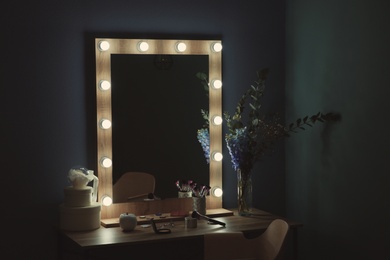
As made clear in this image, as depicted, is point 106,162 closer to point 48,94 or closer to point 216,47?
point 48,94

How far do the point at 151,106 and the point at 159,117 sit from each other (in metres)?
0.08

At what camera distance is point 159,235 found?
358 cm

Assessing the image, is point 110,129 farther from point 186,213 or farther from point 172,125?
point 186,213

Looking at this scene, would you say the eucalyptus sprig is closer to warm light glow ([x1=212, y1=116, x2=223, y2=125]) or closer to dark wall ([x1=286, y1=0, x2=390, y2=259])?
warm light glow ([x1=212, y1=116, x2=223, y2=125])

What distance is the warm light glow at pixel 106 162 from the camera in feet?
12.8

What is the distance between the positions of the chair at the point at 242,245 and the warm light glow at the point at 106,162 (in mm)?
736

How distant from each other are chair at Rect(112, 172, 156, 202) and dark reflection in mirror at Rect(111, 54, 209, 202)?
3cm

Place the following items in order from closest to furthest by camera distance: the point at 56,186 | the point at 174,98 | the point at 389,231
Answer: the point at 389,231 < the point at 56,186 < the point at 174,98

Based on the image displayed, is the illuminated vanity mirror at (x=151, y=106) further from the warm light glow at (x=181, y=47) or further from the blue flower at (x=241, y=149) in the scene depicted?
the blue flower at (x=241, y=149)

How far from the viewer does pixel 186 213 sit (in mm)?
4055

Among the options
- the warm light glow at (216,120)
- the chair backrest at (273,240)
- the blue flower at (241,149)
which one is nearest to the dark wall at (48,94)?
the warm light glow at (216,120)

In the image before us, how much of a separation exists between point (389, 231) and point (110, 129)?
1.63m

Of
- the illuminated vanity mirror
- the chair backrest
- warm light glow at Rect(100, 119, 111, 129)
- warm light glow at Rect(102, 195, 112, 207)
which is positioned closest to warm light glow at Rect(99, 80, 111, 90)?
the illuminated vanity mirror

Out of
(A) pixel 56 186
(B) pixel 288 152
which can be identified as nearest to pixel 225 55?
(B) pixel 288 152
